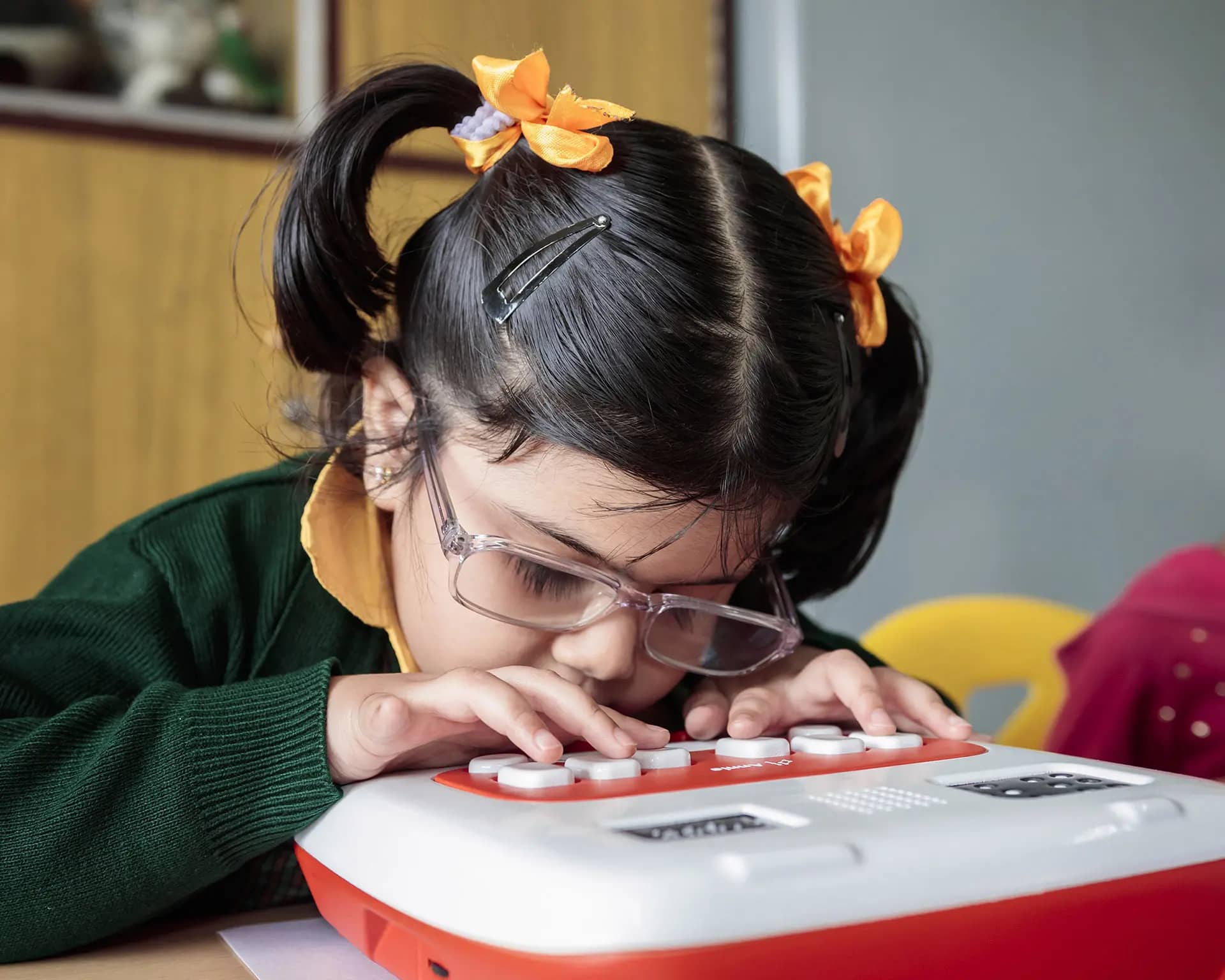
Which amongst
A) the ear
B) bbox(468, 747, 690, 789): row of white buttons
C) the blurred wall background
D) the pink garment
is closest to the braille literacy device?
bbox(468, 747, 690, 789): row of white buttons

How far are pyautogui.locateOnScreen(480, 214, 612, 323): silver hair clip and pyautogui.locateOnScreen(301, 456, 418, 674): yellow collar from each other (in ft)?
0.56

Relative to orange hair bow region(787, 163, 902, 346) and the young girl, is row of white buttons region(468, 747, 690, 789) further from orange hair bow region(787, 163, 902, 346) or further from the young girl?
orange hair bow region(787, 163, 902, 346)

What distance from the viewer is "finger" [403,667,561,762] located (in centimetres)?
49

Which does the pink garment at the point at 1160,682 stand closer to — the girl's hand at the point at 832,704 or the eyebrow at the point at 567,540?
the girl's hand at the point at 832,704

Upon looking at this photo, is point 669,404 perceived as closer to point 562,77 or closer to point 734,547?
point 734,547

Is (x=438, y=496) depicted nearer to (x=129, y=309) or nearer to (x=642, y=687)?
(x=642, y=687)

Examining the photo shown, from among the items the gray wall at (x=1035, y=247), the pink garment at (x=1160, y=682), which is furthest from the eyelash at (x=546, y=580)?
the gray wall at (x=1035, y=247)

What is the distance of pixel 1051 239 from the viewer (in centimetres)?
210

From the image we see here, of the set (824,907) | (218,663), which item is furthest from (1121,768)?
(218,663)

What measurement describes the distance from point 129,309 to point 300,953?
43.8 inches

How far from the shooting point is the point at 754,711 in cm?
63

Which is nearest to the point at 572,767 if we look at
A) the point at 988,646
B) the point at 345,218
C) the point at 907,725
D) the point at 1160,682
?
the point at 907,725

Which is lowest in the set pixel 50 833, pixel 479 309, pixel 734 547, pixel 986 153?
pixel 50 833

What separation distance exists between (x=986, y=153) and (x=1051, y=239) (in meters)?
0.21
